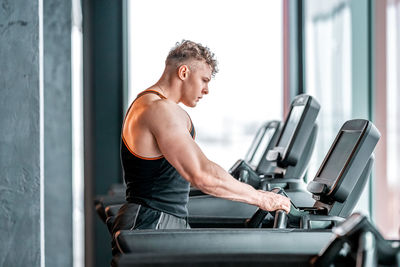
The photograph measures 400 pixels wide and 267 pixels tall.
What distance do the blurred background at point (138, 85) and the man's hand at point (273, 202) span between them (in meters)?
0.78

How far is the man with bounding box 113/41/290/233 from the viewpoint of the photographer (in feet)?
7.15

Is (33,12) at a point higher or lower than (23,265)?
higher

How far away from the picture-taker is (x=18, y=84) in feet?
7.54

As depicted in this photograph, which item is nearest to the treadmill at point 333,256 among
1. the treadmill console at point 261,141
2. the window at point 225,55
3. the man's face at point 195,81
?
the man's face at point 195,81

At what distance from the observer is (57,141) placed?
12.4 ft

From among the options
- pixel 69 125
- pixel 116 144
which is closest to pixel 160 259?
pixel 69 125

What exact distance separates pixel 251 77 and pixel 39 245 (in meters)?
4.06

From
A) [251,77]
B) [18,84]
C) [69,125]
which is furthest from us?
[251,77]

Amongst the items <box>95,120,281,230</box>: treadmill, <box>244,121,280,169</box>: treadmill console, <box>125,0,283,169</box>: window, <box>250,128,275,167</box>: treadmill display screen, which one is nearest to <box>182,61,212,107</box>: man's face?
<box>95,120,281,230</box>: treadmill

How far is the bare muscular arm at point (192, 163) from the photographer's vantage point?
216cm

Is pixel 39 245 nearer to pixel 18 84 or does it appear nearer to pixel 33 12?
pixel 18 84

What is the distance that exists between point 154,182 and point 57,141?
1.56m

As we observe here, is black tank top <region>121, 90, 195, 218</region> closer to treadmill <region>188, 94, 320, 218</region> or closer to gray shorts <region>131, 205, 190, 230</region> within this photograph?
gray shorts <region>131, 205, 190, 230</region>

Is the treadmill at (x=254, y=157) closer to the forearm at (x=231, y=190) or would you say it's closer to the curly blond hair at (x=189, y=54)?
the curly blond hair at (x=189, y=54)
